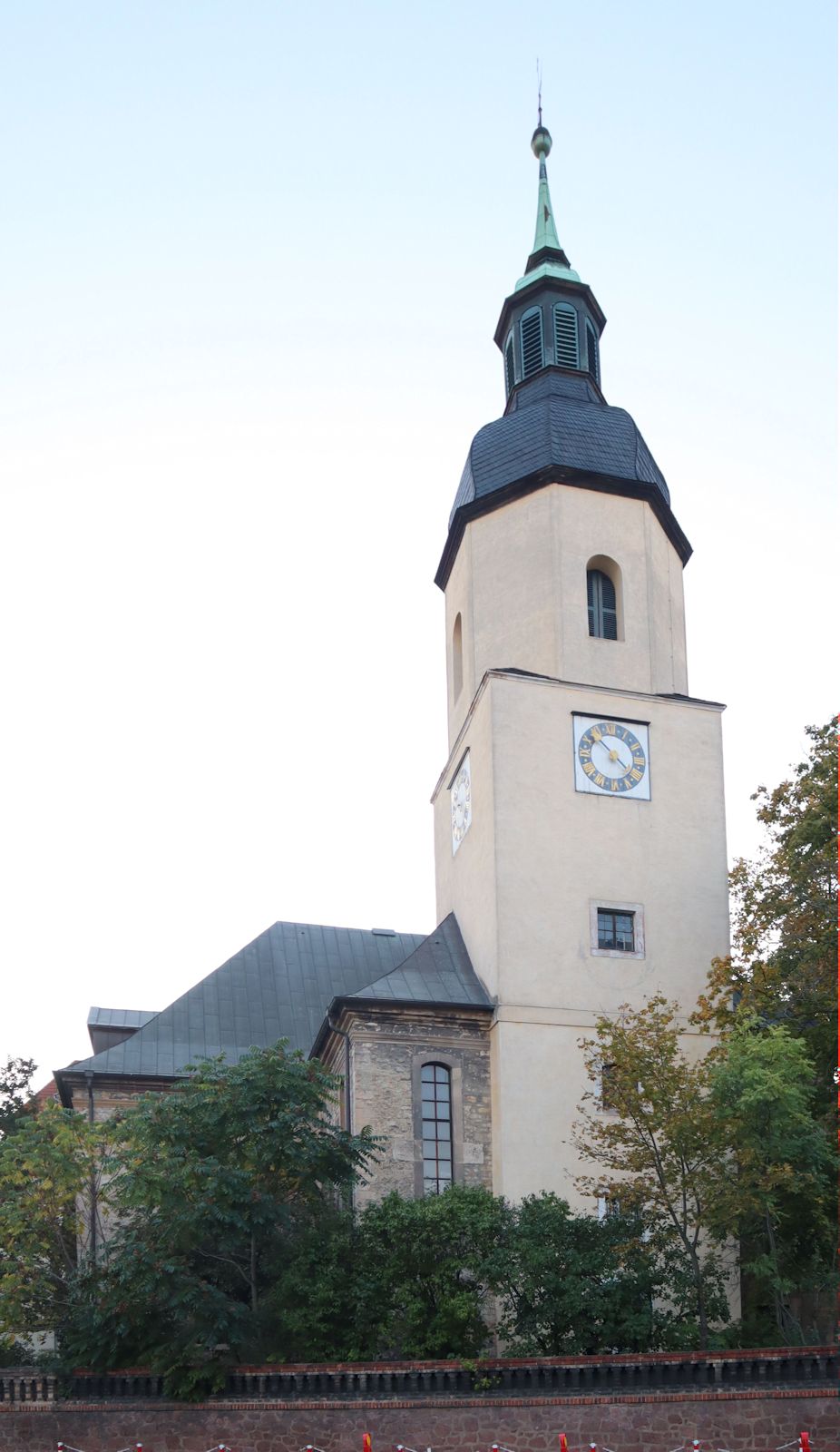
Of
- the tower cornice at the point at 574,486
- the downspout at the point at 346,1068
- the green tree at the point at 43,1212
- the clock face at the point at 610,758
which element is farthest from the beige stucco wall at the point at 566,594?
the green tree at the point at 43,1212

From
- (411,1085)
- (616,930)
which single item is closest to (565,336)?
(616,930)

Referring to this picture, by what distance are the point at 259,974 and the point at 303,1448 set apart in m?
18.4

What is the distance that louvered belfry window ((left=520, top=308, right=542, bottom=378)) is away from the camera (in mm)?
37219

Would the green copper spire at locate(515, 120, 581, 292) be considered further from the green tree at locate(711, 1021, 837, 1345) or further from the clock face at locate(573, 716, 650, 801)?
the green tree at locate(711, 1021, 837, 1345)

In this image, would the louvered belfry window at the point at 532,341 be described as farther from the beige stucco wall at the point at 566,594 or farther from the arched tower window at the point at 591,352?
the beige stucco wall at the point at 566,594

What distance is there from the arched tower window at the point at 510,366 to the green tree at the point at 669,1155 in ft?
56.2

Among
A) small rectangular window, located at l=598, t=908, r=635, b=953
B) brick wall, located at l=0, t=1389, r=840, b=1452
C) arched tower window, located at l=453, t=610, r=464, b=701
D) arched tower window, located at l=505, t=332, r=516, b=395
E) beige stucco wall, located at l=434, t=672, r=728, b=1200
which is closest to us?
brick wall, located at l=0, t=1389, r=840, b=1452

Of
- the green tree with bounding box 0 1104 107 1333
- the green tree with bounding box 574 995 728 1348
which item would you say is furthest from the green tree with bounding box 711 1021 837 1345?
the green tree with bounding box 0 1104 107 1333

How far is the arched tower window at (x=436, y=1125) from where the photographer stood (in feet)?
92.4

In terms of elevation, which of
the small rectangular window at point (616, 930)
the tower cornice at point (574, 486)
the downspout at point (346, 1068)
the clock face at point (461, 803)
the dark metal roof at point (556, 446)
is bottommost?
the downspout at point (346, 1068)

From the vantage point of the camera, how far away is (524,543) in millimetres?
33000

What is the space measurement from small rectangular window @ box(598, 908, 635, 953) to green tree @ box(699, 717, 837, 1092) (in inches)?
69.6

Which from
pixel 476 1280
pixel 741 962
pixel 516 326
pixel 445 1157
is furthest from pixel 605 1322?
pixel 516 326

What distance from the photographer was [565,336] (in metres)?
37.4
